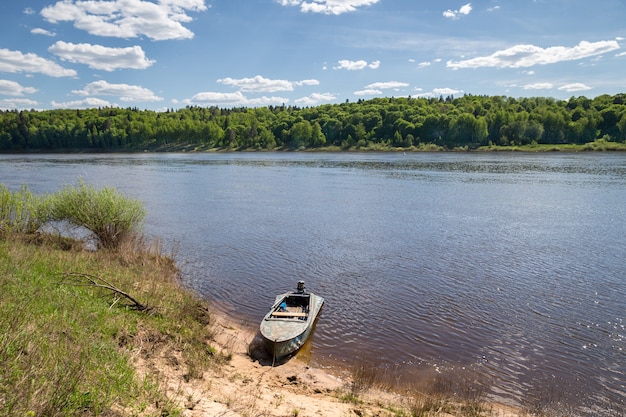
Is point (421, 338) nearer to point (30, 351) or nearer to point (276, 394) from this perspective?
point (276, 394)

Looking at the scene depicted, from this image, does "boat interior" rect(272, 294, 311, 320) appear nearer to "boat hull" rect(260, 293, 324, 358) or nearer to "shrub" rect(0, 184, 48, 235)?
"boat hull" rect(260, 293, 324, 358)

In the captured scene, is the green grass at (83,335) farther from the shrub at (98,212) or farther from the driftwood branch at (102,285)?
the shrub at (98,212)

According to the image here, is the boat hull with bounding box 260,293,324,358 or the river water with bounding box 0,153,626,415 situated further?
the river water with bounding box 0,153,626,415

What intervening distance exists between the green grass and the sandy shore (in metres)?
0.42

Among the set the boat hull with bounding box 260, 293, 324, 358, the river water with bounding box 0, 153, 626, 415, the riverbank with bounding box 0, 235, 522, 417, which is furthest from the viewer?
the river water with bounding box 0, 153, 626, 415

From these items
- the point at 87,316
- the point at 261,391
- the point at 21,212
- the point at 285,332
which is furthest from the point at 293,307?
the point at 21,212

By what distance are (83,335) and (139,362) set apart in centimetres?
155

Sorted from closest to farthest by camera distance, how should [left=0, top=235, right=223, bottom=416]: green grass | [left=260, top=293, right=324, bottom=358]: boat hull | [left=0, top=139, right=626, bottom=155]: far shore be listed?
1. [left=0, top=235, right=223, bottom=416]: green grass
2. [left=260, top=293, right=324, bottom=358]: boat hull
3. [left=0, top=139, right=626, bottom=155]: far shore

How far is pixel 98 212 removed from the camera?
23.3 meters

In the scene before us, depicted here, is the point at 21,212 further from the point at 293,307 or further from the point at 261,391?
the point at 261,391

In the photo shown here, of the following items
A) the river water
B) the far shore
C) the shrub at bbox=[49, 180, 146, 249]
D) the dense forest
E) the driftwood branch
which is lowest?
the river water

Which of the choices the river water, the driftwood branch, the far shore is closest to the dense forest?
the far shore

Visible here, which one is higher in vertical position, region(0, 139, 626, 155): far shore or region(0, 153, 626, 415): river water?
region(0, 139, 626, 155): far shore

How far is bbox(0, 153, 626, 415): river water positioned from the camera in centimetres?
1568
